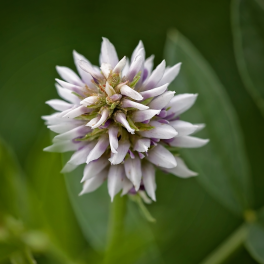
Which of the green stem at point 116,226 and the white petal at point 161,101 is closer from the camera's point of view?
the white petal at point 161,101

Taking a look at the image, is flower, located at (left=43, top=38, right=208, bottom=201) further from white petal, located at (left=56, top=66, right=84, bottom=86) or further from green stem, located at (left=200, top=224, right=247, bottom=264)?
green stem, located at (left=200, top=224, right=247, bottom=264)

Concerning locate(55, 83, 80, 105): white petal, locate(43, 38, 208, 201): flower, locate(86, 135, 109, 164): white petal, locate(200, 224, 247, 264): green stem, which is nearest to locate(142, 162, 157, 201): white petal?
locate(43, 38, 208, 201): flower

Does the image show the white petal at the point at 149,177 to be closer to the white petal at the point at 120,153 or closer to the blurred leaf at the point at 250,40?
A: the white petal at the point at 120,153

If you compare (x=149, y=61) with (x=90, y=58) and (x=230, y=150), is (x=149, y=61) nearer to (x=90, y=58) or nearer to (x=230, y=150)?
(x=230, y=150)

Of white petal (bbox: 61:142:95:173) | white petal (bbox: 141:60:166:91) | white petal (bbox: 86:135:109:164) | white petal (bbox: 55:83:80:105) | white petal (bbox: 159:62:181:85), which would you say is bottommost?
white petal (bbox: 86:135:109:164)

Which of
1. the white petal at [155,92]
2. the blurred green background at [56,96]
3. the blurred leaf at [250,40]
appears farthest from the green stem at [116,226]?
the blurred leaf at [250,40]

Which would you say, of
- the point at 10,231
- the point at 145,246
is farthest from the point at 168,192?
the point at 10,231
